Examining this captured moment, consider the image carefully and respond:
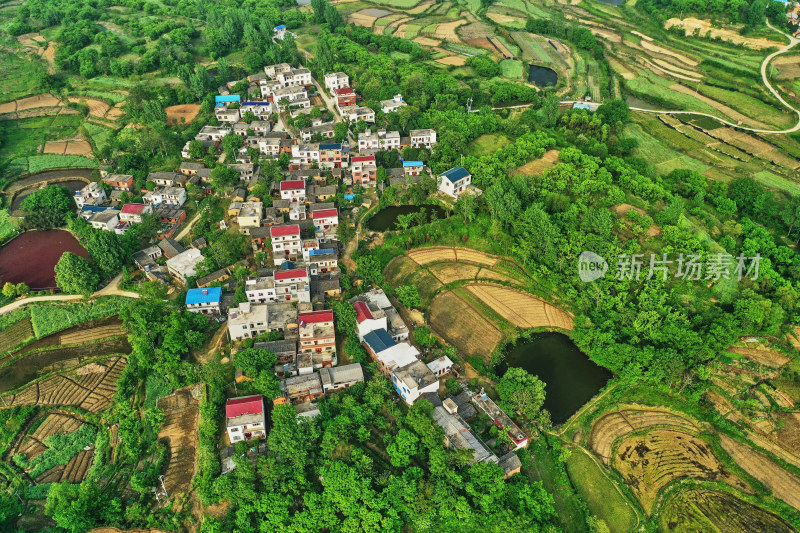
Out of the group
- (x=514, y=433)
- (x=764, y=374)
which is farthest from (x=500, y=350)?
(x=764, y=374)

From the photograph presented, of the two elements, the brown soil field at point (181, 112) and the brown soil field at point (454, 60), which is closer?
the brown soil field at point (181, 112)

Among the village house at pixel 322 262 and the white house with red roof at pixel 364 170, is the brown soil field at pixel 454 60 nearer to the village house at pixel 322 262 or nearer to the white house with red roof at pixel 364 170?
the white house with red roof at pixel 364 170

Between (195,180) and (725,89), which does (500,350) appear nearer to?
(195,180)

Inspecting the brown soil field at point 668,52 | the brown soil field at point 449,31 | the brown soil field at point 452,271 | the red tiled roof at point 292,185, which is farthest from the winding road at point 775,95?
the red tiled roof at point 292,185

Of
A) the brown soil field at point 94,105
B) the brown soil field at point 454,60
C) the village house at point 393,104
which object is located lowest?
the brown soil field at point 94,105

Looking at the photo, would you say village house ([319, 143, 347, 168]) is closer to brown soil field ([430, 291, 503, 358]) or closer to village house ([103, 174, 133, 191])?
village house ([103, 174, 133, 191])

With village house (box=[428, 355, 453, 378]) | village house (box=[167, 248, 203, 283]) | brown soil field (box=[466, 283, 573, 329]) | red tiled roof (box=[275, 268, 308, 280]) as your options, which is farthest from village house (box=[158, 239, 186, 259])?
brown soil field (box=[466, 283, 573, 329])

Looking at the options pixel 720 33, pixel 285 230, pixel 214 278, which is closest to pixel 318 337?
pixel 285 230
